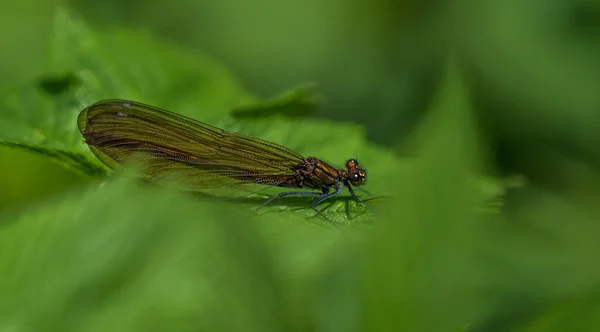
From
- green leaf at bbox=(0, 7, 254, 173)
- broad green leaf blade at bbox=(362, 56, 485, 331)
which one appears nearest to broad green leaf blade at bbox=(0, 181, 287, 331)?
broad green leaf blade at bbox=(362, 56, 485, 331)

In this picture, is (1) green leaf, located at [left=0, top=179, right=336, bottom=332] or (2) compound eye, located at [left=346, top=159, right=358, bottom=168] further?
(2) compound eye, located at [left=346, top=159, right=358, bottom=168]

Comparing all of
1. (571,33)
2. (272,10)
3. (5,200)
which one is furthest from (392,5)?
(5,200)

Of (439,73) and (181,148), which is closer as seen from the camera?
(181,148)

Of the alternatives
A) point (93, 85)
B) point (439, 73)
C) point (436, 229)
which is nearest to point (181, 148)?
point (93, 85)

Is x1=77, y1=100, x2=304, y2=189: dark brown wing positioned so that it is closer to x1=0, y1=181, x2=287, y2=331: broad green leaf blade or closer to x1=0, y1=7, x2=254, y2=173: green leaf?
x1=0, y1=7, x2=254, y2=173: green leaf

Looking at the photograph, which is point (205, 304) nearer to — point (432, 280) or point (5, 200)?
point (432, 280)

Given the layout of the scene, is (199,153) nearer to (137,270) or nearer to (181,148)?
(181,148)

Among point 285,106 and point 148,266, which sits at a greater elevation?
point 285,106

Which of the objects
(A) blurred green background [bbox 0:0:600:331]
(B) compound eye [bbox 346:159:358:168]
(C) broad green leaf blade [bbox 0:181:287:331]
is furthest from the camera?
(A) blurred green background [bbox 0:0:600:331]
